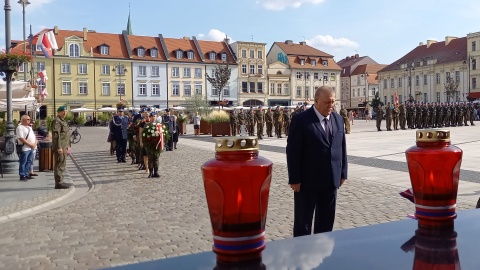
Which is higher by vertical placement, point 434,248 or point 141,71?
point 141,71

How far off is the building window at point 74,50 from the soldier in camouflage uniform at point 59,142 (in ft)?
195

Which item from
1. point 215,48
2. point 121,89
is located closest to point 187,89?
point 215,48

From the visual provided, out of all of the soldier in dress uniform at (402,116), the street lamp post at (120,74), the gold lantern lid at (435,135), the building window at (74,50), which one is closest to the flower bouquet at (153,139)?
the gold lantern lid at (435,135)

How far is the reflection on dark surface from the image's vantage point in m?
1.49

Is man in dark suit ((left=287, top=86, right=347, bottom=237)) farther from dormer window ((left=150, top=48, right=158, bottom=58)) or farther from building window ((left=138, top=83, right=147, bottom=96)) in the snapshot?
dormer window ((left=150, top=48, right=158, bottom=58))

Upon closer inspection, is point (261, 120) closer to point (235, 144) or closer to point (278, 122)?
point (278, 122)

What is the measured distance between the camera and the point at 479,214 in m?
2.19

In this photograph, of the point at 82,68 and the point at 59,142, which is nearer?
the point at 59,142

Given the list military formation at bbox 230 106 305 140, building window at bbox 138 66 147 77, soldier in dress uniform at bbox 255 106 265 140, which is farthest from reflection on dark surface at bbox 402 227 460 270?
building window at bbox 138 66 147 77

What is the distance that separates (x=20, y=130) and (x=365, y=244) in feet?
38.8

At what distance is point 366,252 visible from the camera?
1.58 metres

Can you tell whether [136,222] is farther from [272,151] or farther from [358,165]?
[272,151]

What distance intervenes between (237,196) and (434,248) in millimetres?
701

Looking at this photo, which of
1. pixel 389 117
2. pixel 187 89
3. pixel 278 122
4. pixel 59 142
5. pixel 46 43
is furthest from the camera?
pixel 187 89
